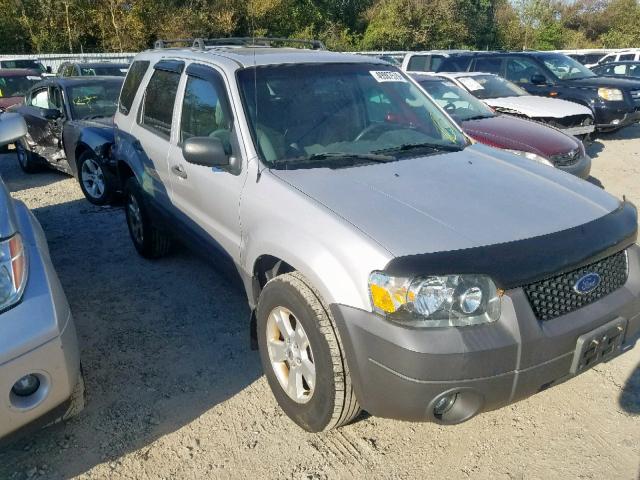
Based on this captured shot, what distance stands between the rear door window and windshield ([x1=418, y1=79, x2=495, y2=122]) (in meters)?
4.23

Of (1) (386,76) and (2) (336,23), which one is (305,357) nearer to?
(1) (386,76)

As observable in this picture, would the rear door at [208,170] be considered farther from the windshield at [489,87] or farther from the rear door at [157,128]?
the windshield at [489,87]

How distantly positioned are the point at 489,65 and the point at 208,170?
902 centimetres

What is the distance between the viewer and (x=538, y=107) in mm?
8617

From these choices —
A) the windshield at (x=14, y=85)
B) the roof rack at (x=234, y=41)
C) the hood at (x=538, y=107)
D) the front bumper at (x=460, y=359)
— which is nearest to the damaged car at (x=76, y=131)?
the roof rack at (x=234, y=41)

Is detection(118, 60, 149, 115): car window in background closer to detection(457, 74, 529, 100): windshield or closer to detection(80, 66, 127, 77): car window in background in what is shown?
detection(457, 74, 529, 100): windshield

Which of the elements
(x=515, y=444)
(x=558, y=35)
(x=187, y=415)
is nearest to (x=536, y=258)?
(x=515, y=444)

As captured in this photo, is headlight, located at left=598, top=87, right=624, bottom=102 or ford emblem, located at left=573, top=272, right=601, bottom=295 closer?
ford emblem, located at left=573, top=272, right=601, bottom=295

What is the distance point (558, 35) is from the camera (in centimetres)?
4156

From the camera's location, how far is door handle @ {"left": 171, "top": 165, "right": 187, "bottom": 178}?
12.2 feet

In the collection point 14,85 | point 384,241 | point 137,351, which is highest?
point 384,241

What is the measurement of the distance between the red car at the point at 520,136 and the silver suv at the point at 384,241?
9.41 feet

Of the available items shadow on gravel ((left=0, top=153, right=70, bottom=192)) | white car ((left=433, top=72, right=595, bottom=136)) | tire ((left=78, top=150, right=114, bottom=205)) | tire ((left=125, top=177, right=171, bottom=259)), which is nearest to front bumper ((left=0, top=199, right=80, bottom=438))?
tire ((left=125, top=177, right=171, bottom=259))

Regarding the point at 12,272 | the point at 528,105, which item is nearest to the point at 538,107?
the point at 528,105
